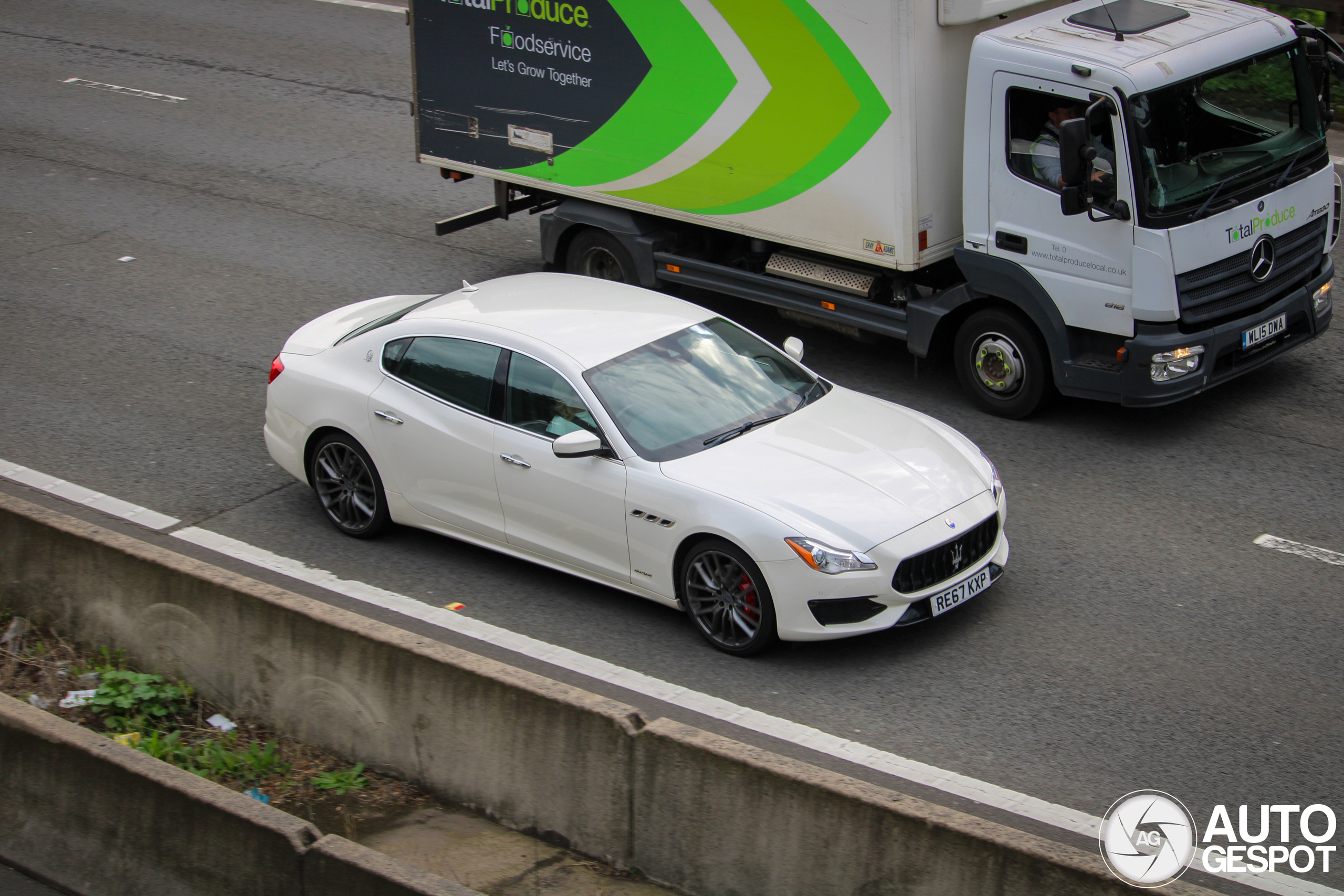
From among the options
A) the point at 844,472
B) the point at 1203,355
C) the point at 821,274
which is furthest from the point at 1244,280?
the point at 844,472

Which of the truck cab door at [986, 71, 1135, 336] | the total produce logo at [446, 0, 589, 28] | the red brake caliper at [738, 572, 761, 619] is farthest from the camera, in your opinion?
the total produce logo at [446, 0, 589, 28]

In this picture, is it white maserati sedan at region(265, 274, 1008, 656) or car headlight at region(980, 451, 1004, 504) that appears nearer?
white maserati sedan at region(265, 274, 1008, 656)

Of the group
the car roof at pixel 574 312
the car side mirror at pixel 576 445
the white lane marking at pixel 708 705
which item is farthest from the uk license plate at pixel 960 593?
the car roof at pixel 574 312

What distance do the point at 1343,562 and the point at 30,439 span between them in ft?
27.4

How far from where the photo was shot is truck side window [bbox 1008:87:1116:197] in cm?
888

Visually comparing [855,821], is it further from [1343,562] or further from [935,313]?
[935,313]

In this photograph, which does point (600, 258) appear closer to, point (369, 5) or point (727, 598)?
point (727, 598)

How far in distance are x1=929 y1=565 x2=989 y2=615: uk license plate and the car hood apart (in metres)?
0.38

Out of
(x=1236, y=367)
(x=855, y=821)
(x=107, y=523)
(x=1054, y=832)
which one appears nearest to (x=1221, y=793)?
(x=1054, y=832)

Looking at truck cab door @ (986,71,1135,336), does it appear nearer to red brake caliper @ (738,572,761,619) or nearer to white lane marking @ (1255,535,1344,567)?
white lane marking @ (1255,535,1344,567)

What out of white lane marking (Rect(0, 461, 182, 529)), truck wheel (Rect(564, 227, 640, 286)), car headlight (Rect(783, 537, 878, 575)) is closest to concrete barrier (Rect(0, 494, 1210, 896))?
white lane marking (Rect(0, 461, 182, 529))

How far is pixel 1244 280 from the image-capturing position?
9055 mm

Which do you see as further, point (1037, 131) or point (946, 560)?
point (1037, 131)

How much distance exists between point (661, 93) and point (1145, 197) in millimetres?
3737
